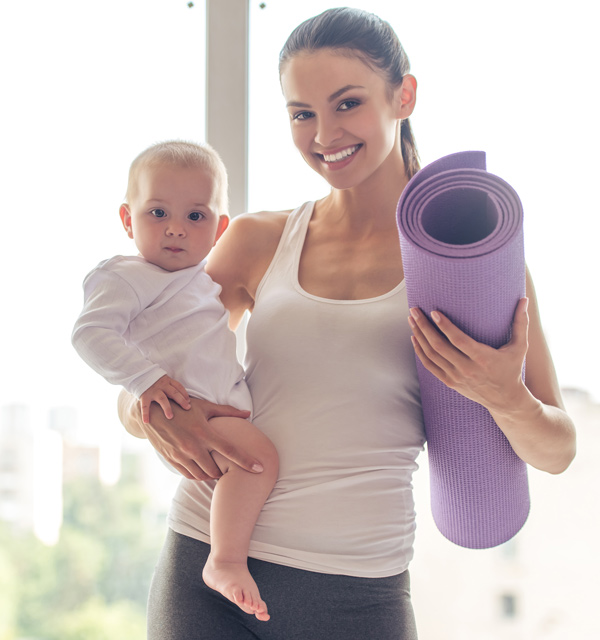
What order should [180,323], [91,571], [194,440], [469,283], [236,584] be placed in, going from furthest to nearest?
[91,571], [180,323], [194,440], [236,584], [469,283]

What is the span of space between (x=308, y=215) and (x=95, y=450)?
0.97m

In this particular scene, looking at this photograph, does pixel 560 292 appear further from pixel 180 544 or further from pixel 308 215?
pixel 180 544

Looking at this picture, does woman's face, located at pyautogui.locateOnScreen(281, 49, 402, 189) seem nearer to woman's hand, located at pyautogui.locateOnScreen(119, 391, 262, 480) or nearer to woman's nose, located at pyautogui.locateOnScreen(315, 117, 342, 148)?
woman's nose, located at pyautogui.locateOnScreen(315, 117, 342, 148)

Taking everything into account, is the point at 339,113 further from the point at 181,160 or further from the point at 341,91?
the point at 181,160

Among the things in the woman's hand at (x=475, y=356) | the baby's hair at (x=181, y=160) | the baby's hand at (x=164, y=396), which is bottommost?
the baby's hand at (x=164, y=396)

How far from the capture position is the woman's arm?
0.96 metres

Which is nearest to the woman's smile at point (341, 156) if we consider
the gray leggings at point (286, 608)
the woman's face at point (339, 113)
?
the woman's face at point (339, 113)

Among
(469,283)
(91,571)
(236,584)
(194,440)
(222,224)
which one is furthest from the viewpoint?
(91,571)

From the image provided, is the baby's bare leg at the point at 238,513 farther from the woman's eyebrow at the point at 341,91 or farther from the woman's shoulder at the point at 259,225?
the woman's eyebrow at the point at 341,91

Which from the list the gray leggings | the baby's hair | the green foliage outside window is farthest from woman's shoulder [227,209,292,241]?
the green foliage outside window

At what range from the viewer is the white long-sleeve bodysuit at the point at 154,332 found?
120cm

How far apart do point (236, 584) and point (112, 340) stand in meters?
0.47

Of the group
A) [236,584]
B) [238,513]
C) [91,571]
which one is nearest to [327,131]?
[238,513]

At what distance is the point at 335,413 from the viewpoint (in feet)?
4.03
